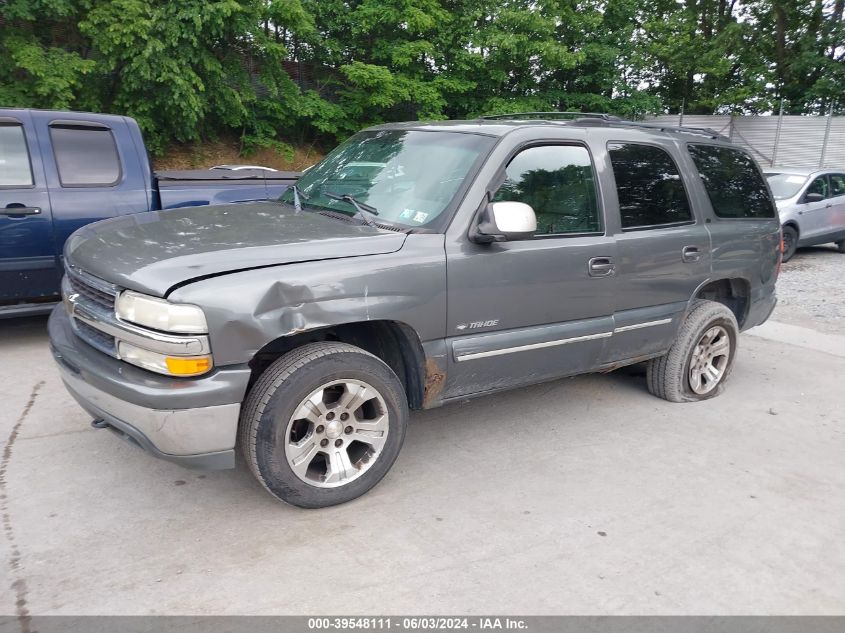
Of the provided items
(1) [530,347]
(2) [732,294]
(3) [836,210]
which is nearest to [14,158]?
(1) [530,347]

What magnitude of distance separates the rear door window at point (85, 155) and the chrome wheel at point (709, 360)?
500 centimetres

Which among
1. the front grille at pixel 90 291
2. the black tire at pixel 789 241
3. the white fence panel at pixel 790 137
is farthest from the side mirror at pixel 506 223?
the white fence panel at pixel 790 137

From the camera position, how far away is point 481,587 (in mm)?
2873

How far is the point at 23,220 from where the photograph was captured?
5508 mm

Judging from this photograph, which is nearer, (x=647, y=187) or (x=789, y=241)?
(x=647, y=187)

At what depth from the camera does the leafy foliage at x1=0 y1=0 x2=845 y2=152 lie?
1295 centimetres

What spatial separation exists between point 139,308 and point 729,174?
4.32m

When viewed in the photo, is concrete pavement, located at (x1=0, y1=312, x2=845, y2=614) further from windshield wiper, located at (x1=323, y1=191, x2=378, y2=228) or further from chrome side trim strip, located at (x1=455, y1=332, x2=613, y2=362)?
windshield wiper, located at (x1=323, y1=191, x2=378, y2=228)

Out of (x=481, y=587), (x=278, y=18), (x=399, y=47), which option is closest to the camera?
(x=481, y=587)

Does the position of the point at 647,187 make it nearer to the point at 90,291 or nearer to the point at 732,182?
the point at 732,182

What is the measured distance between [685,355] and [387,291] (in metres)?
2.66

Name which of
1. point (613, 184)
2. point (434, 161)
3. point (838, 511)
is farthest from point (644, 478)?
point (434, 161)

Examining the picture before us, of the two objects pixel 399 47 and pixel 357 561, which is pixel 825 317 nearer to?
pixel 357 561

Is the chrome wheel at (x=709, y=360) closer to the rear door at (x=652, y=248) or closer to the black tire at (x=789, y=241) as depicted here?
the rear door at (x=652, y=248)
